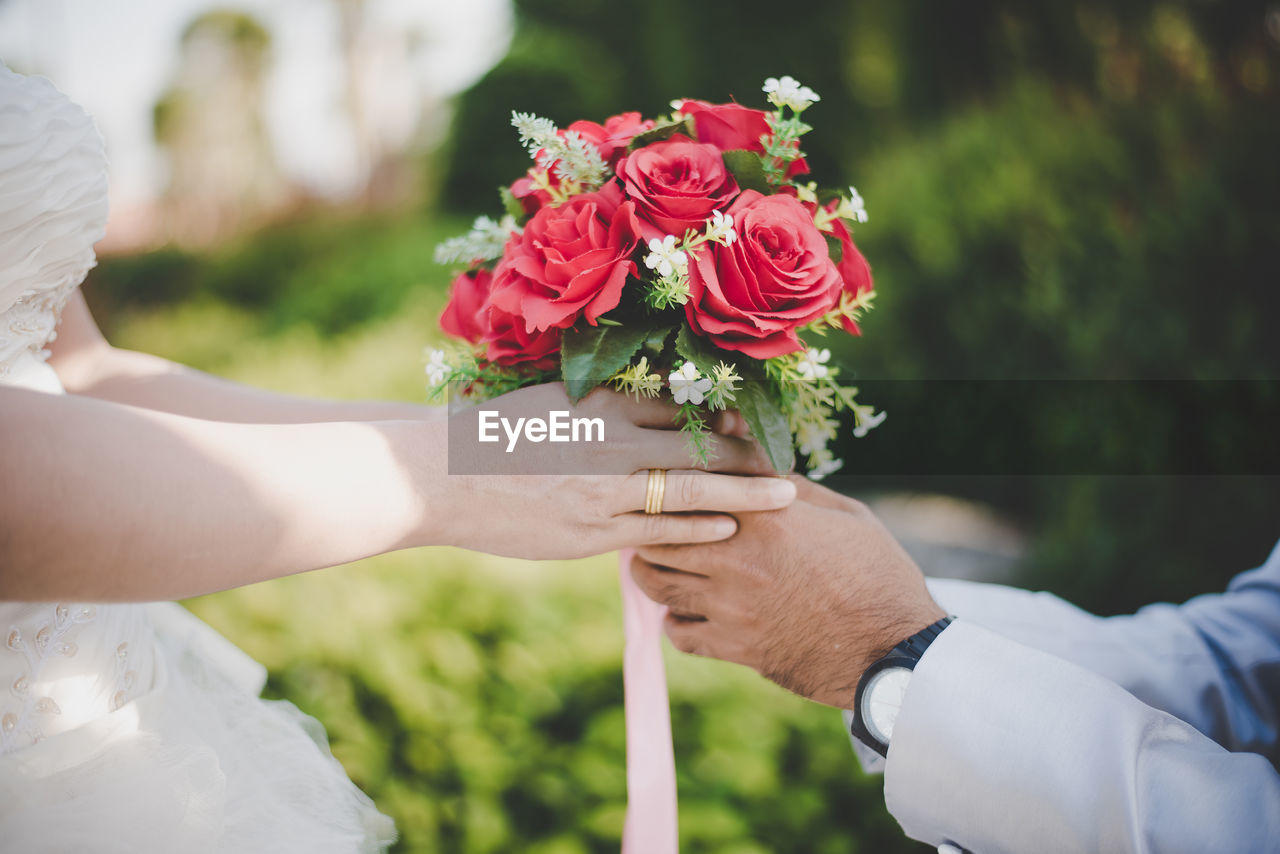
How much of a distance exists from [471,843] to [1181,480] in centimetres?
345

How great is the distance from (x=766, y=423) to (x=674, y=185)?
19.4 inches

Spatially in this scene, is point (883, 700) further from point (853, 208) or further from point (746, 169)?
point (746, 169)

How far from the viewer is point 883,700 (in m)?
1.47

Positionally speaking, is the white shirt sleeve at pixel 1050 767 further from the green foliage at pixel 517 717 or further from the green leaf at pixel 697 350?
the green foliage at pixel 517 717

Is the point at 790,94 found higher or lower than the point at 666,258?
higher

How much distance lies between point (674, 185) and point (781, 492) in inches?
25.8

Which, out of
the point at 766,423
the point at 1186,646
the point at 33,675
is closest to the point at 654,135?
the point at 766,423

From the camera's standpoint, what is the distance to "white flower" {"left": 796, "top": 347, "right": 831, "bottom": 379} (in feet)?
4.89


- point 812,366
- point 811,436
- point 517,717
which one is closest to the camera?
point 812,366

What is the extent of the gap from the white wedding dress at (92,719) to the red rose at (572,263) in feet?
2.78

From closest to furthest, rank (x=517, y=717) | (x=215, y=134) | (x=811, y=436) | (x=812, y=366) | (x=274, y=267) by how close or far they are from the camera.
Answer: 1. (x=812, y=366)
2. (x=811, y=436)
3. (x=517, y=717)
4. (x=274, y=267)
5. (x=215, y=134)

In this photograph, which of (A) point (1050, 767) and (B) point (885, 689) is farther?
(B) point (885, 689)

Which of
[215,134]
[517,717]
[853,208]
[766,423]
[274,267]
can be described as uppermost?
[215,134]

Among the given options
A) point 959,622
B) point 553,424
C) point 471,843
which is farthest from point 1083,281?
point 471,843
